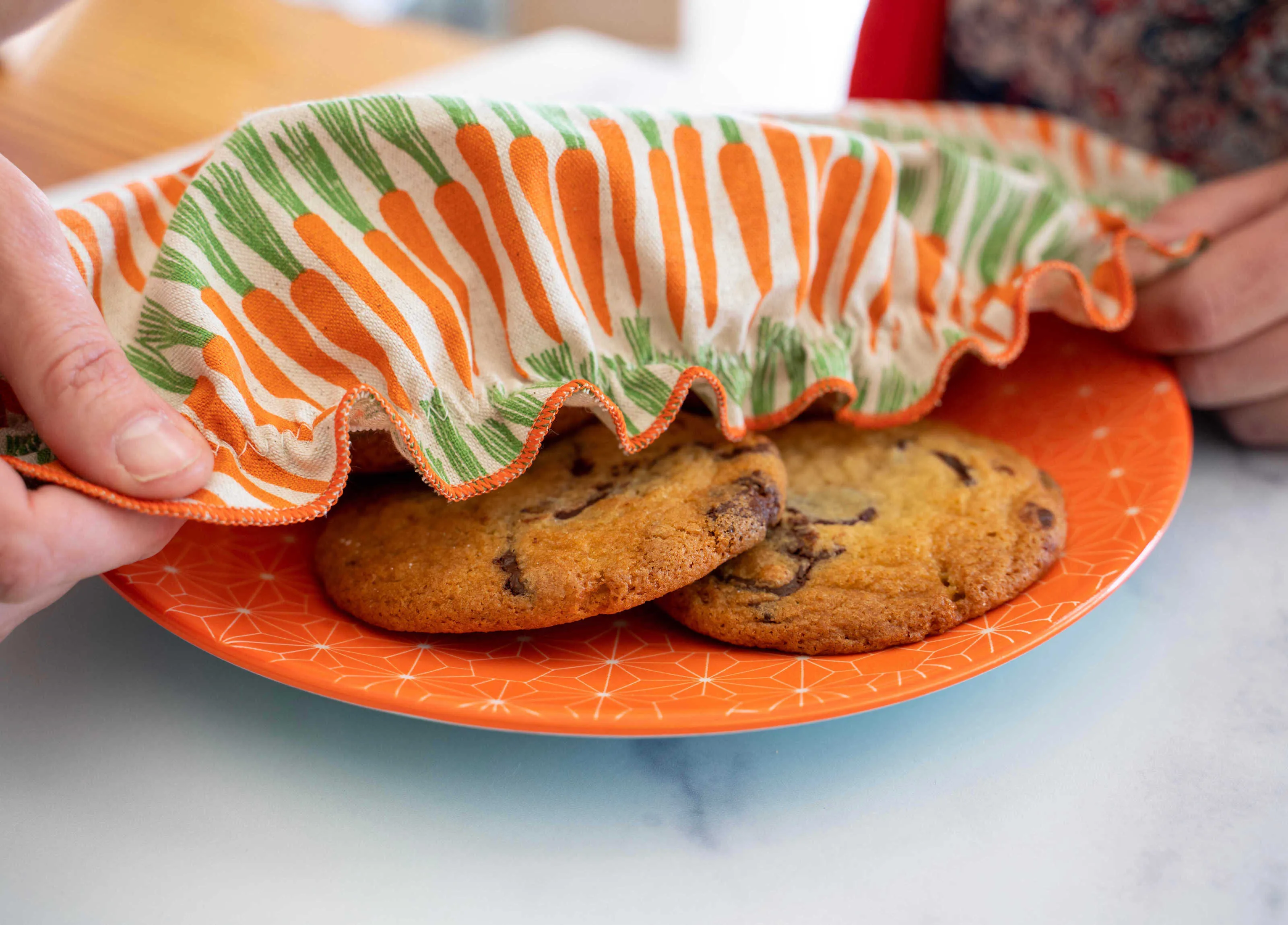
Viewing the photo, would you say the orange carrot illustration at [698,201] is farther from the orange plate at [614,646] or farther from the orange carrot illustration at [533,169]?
the orange plate at [614,646]

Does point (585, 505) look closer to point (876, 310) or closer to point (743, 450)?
point (743, 450)

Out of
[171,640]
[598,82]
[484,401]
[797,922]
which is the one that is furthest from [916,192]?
[598,82]

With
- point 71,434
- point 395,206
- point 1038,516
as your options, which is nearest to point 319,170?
point 395,206

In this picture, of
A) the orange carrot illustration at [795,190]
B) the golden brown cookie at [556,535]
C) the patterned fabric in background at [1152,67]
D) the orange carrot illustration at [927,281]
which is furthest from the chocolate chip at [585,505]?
→ the patterned fabric in background at [1152,67]

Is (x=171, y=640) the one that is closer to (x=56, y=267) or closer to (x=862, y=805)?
(x=56, y=267)

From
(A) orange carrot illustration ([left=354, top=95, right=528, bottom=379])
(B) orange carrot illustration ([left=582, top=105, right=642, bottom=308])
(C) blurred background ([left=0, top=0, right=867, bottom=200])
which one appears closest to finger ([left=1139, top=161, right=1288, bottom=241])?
(C) blurred background ([left=0, top=0, right=867, bottom=200])

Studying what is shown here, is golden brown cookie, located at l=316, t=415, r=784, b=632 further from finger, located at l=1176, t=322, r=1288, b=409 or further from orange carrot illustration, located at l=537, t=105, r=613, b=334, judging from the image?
finger, located at l=1176, t=322, r=1288, b=409
